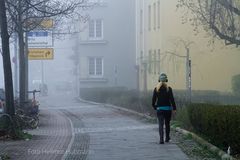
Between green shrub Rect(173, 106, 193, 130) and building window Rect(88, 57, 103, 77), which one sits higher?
building window Rect(88, 57, 103, 77)

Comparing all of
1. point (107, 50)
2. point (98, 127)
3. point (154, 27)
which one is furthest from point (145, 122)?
point (107, 50)

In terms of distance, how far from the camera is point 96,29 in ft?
184

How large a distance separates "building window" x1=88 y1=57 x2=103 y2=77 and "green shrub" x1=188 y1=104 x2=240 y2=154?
4001 cm

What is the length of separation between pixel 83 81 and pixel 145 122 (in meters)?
32.0

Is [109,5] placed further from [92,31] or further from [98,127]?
[98,127]

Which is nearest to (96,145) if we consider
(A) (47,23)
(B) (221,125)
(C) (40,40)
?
(B) (221,125)

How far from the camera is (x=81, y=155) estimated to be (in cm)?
1388

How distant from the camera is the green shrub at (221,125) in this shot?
12.6 metres

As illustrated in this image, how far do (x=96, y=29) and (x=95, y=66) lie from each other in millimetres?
3184

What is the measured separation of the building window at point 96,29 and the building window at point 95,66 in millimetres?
1842

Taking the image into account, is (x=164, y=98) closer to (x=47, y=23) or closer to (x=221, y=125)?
(x=221, y=125)

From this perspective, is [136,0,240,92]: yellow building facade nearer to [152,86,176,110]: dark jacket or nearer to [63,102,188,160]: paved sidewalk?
[63,102,188,160]: paved sidewalk

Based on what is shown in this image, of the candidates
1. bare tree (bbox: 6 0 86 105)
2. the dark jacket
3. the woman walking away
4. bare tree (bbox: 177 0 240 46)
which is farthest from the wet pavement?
bare tree (bbox: 6 0 86 105)

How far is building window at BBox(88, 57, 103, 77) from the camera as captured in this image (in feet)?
183
